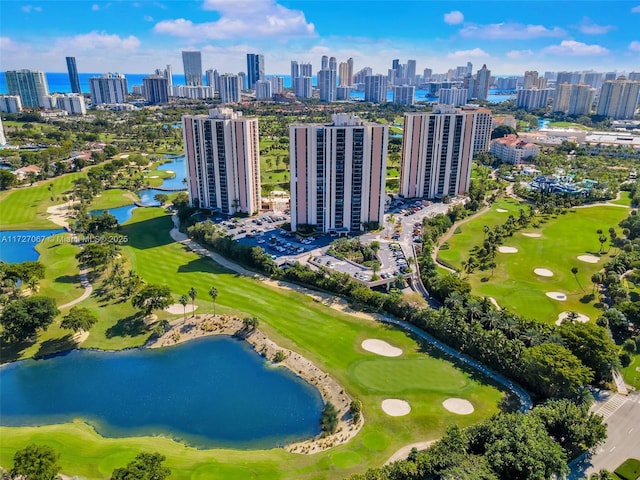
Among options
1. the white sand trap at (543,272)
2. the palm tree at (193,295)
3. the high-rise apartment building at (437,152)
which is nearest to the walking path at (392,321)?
the palm tree at (193,295)

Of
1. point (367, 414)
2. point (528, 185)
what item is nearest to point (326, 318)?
point (367, 414)

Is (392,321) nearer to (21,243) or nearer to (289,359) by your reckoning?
(289,359)

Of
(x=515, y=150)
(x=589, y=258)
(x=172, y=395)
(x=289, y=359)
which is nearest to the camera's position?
(x=172, y=395)

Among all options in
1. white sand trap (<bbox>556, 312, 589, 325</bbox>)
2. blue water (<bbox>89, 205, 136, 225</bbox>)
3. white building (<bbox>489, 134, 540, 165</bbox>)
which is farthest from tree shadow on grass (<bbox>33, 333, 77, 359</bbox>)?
white building (<bbox>489, 134, 540, 165</bbox>)

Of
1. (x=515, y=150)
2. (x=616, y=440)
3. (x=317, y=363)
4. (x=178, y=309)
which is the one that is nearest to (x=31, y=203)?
(x=178, y=309)

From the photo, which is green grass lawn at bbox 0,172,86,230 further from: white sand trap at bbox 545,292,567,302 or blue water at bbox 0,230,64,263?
white sand trap at bbox 545,292,567,302

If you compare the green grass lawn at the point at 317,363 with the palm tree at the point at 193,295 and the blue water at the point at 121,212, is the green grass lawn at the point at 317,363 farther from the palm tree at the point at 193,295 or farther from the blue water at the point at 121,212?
the blue water at the point at 121,212

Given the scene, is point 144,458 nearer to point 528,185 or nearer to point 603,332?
point 603,332
